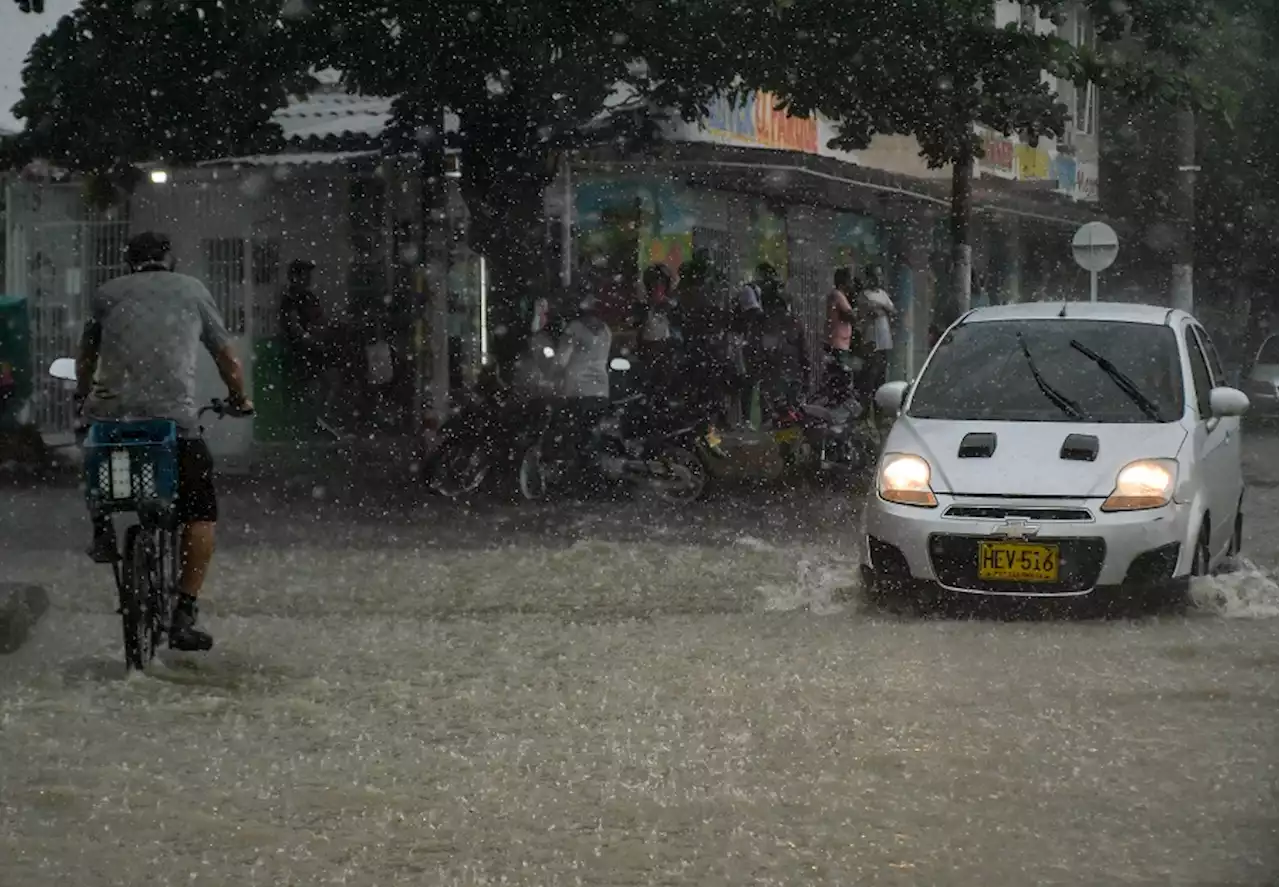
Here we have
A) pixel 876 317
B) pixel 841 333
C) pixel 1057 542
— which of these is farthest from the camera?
pixel 876 317

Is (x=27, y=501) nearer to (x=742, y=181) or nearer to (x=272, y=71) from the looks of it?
(x=272, y=71)

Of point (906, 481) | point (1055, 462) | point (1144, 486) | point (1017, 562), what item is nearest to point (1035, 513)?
point (1017, 562)

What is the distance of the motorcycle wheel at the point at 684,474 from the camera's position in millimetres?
17047

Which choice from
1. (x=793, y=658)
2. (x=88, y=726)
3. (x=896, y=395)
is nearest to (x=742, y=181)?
(x=896, y=395)

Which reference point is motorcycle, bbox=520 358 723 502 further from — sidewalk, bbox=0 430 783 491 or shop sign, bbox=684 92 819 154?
shop sign, bbox=684 92 819 154

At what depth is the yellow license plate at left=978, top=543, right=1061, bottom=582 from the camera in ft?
32.7

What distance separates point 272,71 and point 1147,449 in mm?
10343

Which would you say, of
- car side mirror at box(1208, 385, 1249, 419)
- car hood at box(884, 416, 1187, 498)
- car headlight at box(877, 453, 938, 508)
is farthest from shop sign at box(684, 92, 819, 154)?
car headlight at box(877, 453, 938, 508)

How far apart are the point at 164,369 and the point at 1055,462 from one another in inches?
172

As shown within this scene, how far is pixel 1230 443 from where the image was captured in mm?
11898

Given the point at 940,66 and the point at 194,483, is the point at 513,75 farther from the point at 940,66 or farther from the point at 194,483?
the point at 194,483

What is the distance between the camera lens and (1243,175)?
40062 mm

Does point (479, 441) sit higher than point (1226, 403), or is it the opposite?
point (1226, 403)

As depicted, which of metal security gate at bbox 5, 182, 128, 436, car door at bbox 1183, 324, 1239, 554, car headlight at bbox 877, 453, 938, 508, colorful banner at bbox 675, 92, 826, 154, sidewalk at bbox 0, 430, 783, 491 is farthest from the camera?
metal security gate at bbox 5, 182, 128, 436
